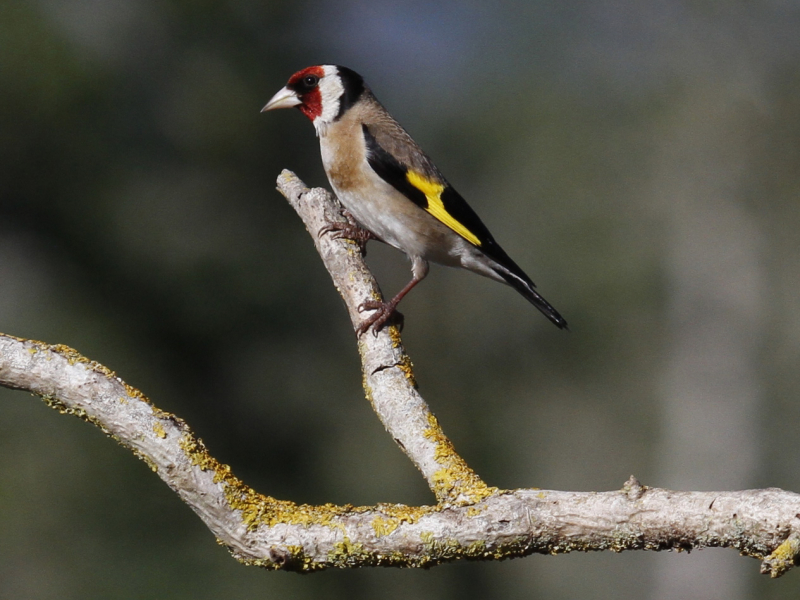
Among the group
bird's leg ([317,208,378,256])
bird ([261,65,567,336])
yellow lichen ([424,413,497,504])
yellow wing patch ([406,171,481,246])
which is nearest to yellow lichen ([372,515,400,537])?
yellow lichen ([424,413,497,504])

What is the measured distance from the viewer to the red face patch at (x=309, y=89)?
343 cm

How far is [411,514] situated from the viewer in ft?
5.05

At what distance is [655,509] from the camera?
1389 millimetres

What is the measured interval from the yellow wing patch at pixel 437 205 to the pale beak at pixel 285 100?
690 millimetres

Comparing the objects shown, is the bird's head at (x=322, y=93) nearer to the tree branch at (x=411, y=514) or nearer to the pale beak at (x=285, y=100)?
the pale beak at (x=285, y=100)

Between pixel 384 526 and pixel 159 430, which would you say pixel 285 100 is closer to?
pixel 159 430

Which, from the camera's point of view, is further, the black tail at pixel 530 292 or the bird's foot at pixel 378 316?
the black tail at pixel 530 292

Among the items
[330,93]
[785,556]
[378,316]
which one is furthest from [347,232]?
[785,556]

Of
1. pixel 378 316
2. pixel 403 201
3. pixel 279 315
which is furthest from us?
pixel 279 315

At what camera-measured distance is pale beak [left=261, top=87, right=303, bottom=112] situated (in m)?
3.51

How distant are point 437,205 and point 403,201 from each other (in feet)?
0.48

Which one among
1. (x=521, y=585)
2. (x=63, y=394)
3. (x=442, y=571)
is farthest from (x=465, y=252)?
(x=521, y=585)

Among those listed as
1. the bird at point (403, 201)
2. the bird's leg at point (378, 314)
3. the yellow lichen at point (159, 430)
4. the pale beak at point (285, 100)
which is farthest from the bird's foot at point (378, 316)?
the pale beak at point (285, 100)

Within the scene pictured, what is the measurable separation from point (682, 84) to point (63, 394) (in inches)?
456
